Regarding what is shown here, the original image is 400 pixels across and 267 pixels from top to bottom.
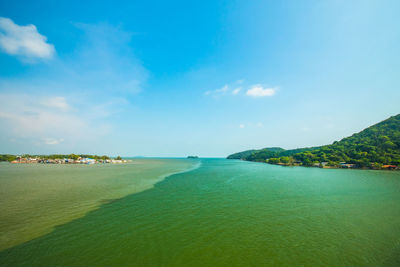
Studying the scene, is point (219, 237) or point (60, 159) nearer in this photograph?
point (219, 237)

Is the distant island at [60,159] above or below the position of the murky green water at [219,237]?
above

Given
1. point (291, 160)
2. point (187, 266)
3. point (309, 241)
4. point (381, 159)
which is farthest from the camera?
point (291, 160)

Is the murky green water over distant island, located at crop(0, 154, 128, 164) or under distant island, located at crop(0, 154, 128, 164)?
under

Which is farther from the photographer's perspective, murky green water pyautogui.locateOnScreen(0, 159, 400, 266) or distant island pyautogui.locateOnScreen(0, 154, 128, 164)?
distant island pyautogui.locateOnScreen(0, 154, 128, 164)

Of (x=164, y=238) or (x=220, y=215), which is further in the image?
(x=220, y=215)

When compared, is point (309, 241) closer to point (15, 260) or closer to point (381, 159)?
point (15, 260)

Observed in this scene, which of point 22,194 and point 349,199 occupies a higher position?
point 22,194

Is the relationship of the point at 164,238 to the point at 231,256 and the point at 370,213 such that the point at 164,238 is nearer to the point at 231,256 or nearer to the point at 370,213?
the point at 231,256

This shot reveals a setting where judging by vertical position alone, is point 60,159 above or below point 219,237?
above

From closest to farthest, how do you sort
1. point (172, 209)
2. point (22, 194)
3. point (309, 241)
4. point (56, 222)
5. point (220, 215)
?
point (309, 241) → point (56, 222) → point (220, 215) → point (172, 209) → point (22, 194)

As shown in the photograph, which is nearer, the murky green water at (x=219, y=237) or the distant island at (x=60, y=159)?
the murky green water at (x=219, y=237)

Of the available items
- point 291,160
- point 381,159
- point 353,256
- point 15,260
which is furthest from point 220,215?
point 291,160
